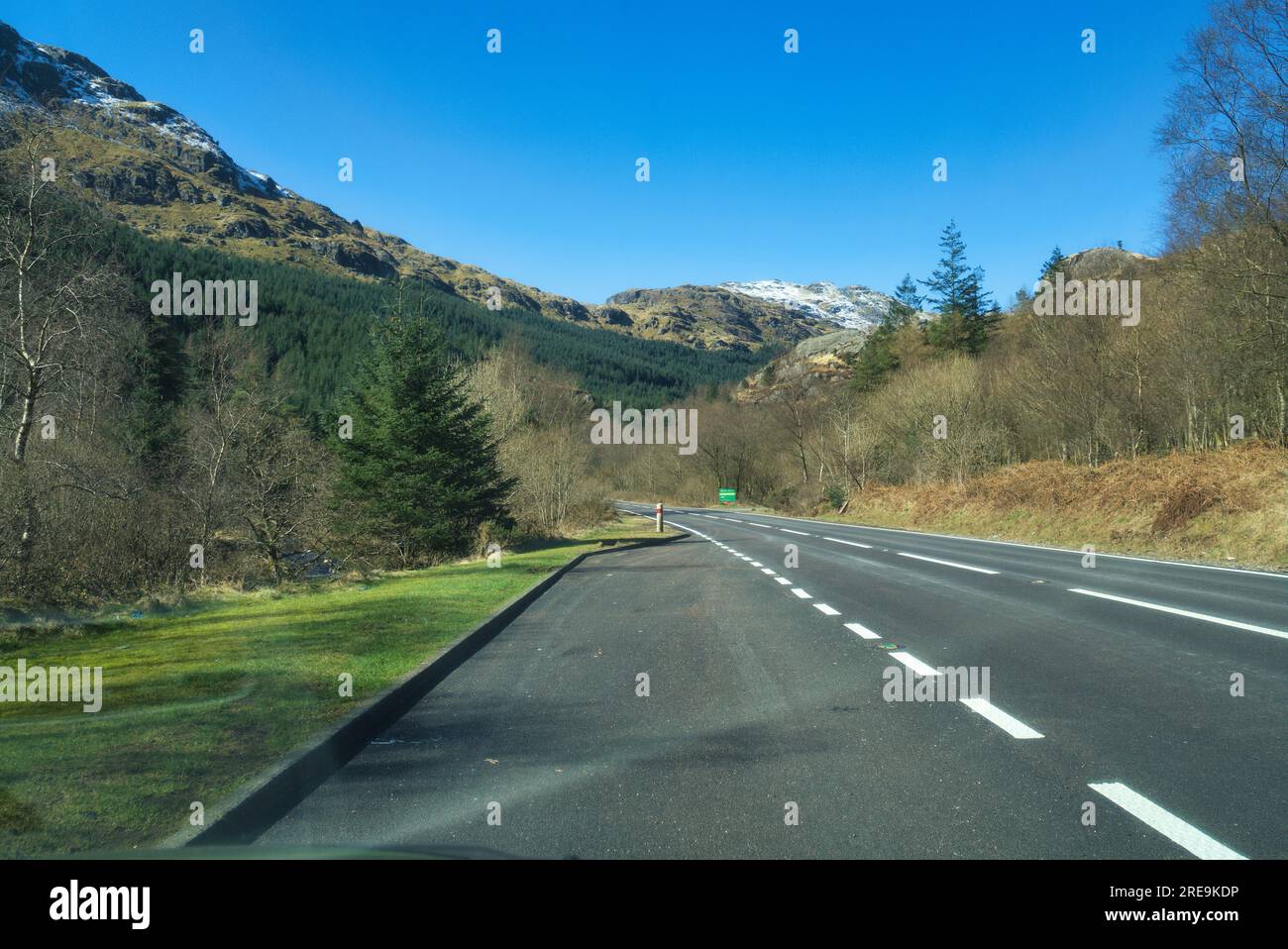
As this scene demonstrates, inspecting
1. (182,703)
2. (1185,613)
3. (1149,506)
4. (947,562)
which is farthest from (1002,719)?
(1149,506)

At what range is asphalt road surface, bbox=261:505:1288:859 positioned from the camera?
4059 mm

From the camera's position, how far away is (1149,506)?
77.6 feet

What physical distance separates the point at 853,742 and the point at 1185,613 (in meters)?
7.37

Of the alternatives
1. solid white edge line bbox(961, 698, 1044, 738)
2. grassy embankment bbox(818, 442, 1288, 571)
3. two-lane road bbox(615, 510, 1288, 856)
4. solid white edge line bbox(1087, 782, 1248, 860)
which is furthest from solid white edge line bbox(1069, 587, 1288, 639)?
grassy embankment bbox(818, 442, 1288, 571)

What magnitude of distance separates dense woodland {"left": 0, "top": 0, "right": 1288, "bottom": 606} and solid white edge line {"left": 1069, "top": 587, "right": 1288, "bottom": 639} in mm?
14228

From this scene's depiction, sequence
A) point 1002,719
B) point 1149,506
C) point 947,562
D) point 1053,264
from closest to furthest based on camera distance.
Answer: point 1002,719
point 947,562
point 1149,506
point 1053,264

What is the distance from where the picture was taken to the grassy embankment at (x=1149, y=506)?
758 inches

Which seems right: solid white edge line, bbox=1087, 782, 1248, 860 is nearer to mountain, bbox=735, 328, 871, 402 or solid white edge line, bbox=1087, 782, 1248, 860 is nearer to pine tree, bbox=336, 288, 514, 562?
pine tree, bbox=336, 288, 514, 562

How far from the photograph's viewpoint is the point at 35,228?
1493 cm

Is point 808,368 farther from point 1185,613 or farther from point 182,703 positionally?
point 182,703

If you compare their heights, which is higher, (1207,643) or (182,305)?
(182,305)
